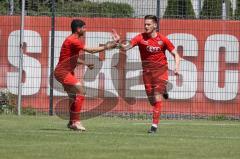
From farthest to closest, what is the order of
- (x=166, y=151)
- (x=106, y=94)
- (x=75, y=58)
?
(x=106, y=94) < (x=75, y=58) < (x=166, y=151)

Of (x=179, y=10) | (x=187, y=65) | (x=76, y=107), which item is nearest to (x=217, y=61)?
(x=187, y=65)

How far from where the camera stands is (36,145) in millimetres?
12258

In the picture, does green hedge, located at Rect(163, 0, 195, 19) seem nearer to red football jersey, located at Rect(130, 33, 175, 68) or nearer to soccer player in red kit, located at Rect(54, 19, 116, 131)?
red football jersey, located at Rect(130, 33, 175, 68)

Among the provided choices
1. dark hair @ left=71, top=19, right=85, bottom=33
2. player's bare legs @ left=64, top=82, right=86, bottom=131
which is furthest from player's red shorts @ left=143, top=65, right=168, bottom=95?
dark hair @ left=71, top=19, right=85, bottom=33

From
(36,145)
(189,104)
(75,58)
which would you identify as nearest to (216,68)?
(189,104)

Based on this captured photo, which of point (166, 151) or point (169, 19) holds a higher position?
point (169, 19)

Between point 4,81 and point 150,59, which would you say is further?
point 4,81

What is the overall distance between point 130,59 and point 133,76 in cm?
55

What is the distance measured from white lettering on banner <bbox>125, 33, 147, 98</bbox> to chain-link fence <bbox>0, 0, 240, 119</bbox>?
1.0 inches

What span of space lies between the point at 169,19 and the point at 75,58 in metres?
6.45

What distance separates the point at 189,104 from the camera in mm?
21891

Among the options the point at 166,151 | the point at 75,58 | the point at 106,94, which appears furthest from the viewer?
the point at 106,94

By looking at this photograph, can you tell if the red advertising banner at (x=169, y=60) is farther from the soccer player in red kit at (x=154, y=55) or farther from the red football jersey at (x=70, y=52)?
the red football jersey at (x=70, y=52)

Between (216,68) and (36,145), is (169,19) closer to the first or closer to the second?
(216,68)
